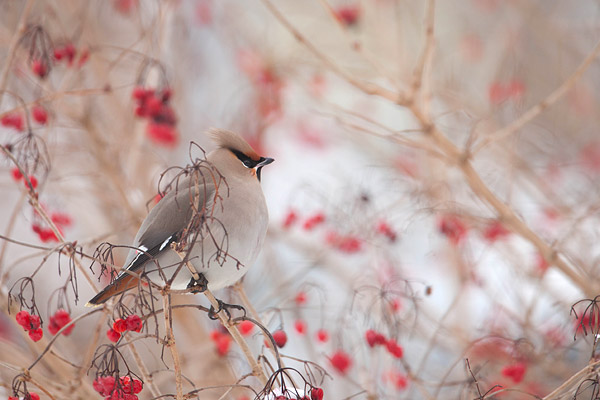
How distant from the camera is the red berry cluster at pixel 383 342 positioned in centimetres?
236

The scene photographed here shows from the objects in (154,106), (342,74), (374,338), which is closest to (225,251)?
(374,338)

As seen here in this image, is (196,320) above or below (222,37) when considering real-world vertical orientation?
below

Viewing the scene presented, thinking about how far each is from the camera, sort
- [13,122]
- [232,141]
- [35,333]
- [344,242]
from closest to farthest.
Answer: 1. [35,333]
2. [232,141]
3. [13,122]
4. [344,242]

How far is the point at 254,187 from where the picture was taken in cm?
252

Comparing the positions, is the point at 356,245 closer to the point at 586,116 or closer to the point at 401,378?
the point at 401,378

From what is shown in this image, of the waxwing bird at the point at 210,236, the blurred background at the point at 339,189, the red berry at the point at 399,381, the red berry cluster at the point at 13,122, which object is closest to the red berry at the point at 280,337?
the blurred background at the point at 339,189

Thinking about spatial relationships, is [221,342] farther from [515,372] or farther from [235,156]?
[515,372]

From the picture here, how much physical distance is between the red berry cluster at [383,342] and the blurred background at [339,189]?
0.01 meters

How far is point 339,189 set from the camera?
3.91 m

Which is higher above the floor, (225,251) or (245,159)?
(245,159)

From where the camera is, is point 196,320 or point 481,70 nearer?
point 196,320

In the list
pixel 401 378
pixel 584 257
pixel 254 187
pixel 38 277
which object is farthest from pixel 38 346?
pixel 38 277

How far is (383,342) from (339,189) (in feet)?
5.25

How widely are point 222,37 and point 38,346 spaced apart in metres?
3.48
